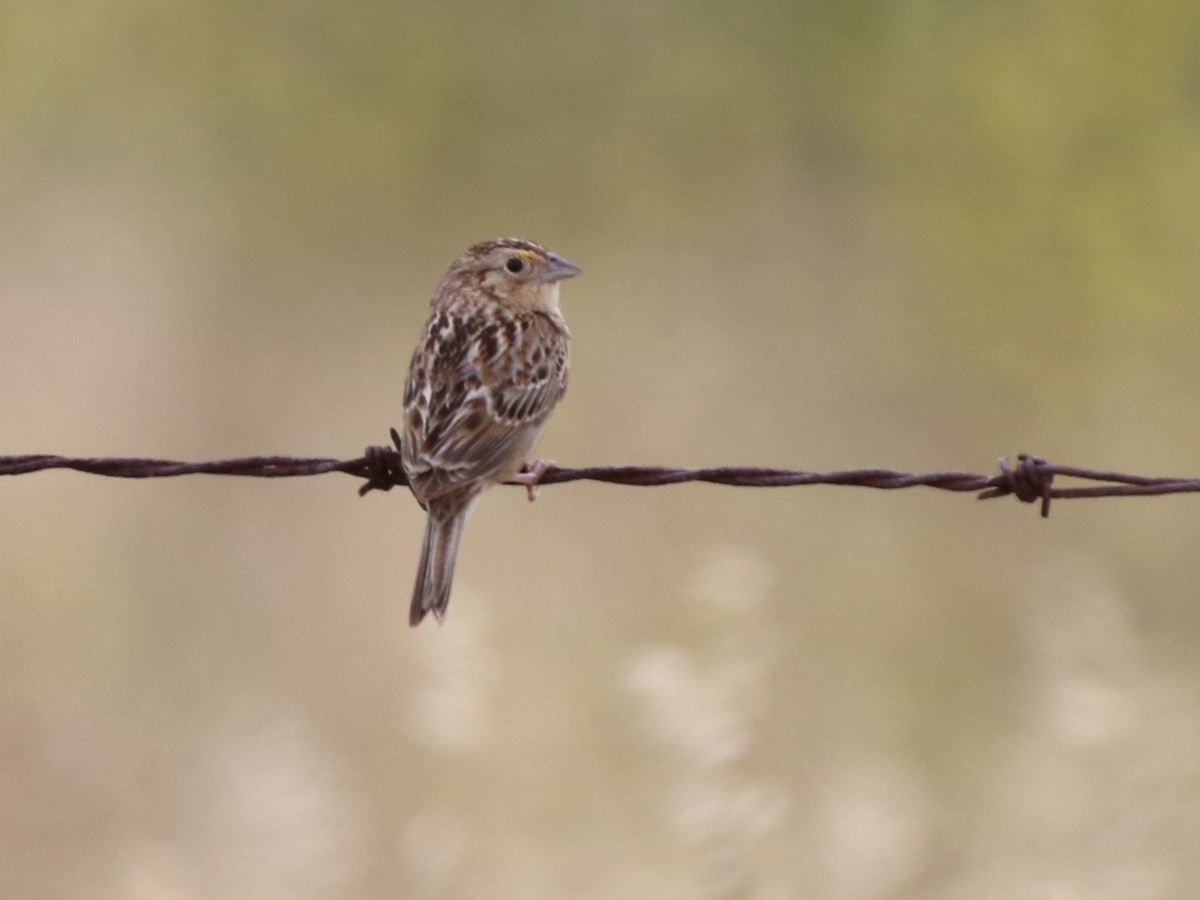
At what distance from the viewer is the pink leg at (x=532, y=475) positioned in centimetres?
547

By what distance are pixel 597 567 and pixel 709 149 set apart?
16.1 ft

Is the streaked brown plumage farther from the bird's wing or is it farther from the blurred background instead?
the blurred background

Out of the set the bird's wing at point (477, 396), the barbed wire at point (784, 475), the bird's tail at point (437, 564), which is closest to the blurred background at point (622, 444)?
the bird's tail at point (437, 564)

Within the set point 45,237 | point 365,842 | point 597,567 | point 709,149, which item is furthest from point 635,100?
point 365,842

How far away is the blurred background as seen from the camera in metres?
5.43

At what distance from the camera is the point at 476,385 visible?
18.9 ft

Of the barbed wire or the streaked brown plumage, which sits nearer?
the barbed wire

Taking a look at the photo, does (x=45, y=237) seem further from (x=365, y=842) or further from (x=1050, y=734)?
(x=1050, y=734)

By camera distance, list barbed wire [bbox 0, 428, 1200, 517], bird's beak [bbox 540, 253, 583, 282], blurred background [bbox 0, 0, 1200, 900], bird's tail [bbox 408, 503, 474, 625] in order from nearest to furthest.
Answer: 1. barbed wire [bbox 0, 428, 1200, 517]
2. bird's tail [bbox 408, 503, 474, 625]
3. blurred background [bbox 0, 0, 1200, 900]
4. bird's beak [bbox 540, 253, 583, 282]

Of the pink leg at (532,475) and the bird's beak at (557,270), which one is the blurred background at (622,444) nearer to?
the pink leg at (532,475)

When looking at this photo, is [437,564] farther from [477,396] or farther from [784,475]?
[784,475]

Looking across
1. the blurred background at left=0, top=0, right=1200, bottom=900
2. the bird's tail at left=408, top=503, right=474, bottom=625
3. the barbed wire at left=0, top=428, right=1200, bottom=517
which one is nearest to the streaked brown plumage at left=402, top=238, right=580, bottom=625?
the bird's tail at left=408, top=503, right=474, bottom=625

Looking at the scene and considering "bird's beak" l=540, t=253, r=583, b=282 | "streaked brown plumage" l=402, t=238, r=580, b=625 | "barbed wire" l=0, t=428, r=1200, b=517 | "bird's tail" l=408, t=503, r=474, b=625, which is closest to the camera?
"barbed wire" l=0, t=428, r=1200, b=517

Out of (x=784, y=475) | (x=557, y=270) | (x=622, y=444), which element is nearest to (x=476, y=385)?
(x=557, y=270)
